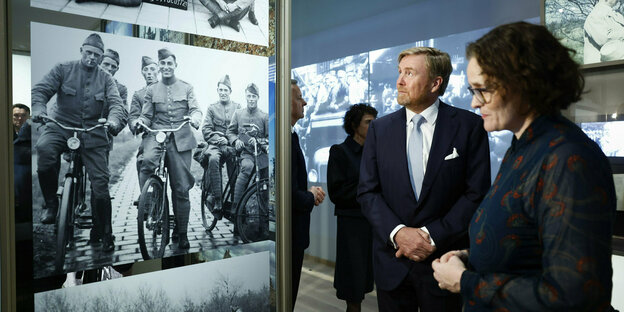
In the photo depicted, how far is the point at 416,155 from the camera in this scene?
1.92 meters

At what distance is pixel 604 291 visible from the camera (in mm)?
840

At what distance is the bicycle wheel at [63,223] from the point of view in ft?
5.49

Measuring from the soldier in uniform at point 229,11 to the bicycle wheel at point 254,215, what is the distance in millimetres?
859

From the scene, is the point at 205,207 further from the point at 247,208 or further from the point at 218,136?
the point at 218,136

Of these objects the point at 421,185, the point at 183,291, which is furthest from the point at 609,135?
the point at 183,291

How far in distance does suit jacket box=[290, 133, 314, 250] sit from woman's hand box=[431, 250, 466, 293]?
1.40 metres

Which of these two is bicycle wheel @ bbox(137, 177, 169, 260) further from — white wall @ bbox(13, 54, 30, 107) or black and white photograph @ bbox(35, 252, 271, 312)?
white wall @ bbox(13, 54, 30, 107)

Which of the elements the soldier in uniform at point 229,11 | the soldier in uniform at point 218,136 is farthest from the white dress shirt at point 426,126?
the soldier in uniform at point 229,11

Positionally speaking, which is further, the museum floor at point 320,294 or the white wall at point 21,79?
the museum floor at point 320,294

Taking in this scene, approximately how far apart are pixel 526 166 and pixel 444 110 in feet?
3.30

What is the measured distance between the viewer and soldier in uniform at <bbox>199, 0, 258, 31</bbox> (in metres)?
2.07

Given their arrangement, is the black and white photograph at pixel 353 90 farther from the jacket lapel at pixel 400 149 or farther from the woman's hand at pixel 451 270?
the woman's hand at pixel 451 270

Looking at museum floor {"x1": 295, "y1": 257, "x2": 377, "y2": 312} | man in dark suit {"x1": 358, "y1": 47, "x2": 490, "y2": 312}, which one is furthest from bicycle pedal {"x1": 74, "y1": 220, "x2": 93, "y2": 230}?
museum floor {"x1": 295, "y1": 257, "x2": 377, "y2": 312}

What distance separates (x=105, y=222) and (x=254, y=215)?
0.75 metres
